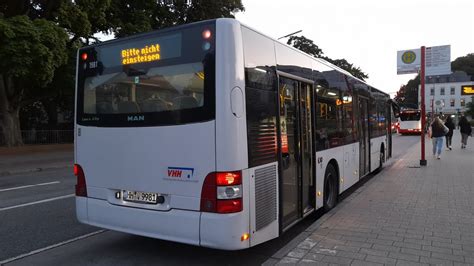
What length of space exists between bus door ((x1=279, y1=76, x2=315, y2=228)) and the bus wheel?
80 centimetres

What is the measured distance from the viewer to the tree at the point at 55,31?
15.7 m

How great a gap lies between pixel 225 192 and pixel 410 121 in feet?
148

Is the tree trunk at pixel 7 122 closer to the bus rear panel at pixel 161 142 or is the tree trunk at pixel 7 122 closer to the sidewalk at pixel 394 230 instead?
the bus rear panel at pixel 161 142

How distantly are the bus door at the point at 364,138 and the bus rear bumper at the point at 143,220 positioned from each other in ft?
21.8

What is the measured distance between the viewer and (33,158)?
1923 centimetres

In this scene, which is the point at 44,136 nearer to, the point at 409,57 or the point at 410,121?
the point at 409,57

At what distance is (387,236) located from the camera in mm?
5598

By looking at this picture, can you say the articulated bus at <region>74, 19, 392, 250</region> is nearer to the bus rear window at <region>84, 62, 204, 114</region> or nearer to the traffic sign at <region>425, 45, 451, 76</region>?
the bus rear window at <region>84, 62, 204, 114</region>

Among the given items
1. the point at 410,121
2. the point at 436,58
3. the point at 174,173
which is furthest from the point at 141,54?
the point at 410,121

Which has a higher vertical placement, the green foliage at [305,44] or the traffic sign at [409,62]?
the green foliage at [305,44]

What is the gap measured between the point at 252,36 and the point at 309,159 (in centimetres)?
240

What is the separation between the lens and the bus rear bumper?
175 inches

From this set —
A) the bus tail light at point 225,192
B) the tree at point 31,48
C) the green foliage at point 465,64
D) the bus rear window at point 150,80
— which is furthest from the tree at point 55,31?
the green foliage at point 465,64

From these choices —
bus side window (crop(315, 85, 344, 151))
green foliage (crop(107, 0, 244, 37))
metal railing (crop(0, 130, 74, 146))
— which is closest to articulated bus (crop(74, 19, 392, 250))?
bus side window (crop(315, 85, 344, 151))
